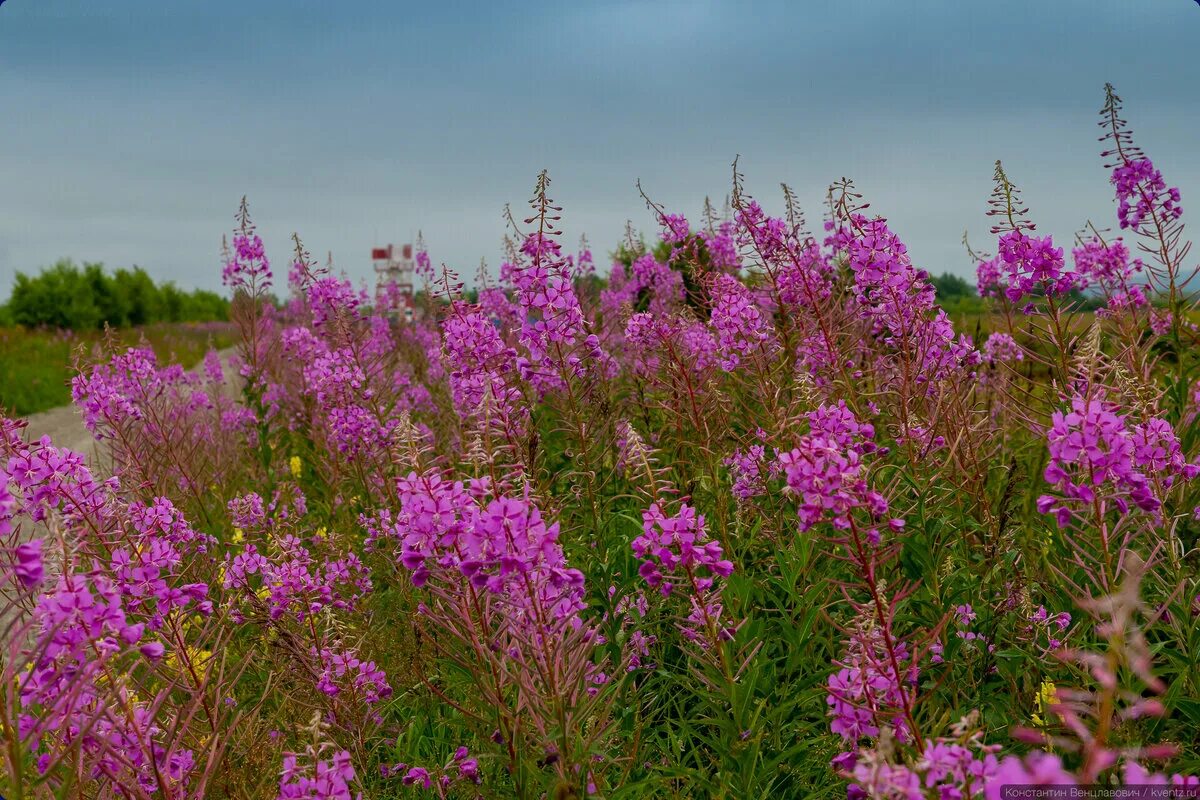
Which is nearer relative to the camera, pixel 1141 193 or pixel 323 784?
pixel 323 784

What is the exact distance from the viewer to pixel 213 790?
2.98m

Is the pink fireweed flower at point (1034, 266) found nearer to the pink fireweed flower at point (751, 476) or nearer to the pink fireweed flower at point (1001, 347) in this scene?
the pink fireweed flower at point (751, 476)

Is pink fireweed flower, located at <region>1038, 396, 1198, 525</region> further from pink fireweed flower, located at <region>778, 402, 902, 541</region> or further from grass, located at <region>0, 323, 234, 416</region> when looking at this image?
grass, located at <region>0, 323, 234, 416</region>

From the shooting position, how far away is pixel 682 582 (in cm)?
279

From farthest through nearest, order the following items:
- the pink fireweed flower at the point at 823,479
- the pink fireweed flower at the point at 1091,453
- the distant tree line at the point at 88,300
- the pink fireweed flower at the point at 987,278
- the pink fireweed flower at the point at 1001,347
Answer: the distant tree line at the point at 88,300
the pink fireweed flower at the point at 987,278
the pink fireweed flower at the point at 1001,347
the pink fireweed flower at the point at 1091,453
the pink fireweed flower at the point at 823,479

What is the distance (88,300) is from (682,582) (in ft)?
119

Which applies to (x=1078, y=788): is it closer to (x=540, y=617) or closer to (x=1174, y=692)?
(x=540, y=617)

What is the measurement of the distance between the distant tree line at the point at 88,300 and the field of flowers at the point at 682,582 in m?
31.2

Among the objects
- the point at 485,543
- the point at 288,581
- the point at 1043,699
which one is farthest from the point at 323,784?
the point at 1043,699

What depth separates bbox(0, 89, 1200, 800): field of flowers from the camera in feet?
6.89

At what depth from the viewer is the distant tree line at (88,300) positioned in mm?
31688

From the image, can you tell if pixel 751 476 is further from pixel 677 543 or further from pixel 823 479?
pixel 823 479

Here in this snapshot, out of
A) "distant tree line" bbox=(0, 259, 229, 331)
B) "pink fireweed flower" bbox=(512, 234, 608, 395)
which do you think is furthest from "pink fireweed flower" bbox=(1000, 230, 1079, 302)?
"distant tree line" bbox=(0, 259, 229, 331)

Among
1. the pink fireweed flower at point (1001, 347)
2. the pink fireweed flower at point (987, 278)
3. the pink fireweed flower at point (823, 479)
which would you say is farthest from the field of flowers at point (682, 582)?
the pink fireweed flower at point (987, 278)
